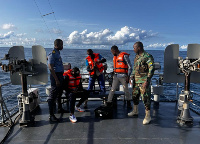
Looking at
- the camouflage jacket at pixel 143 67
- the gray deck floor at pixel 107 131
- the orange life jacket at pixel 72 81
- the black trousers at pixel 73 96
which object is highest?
the camouflage jacket at pixel 143 67

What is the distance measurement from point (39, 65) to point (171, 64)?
11.5 ft

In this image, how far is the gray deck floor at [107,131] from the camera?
335 cm

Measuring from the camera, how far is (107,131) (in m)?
3.76

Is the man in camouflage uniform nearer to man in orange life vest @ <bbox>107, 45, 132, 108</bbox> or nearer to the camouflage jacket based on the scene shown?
the camouflage jacket

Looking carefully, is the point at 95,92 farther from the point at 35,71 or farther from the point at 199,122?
the point at 199,122

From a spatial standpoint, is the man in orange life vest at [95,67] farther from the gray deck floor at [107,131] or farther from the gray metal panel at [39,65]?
the gray metal panel at [39,65]

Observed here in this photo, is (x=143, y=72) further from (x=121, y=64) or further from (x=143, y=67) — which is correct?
(x=121, y=64)

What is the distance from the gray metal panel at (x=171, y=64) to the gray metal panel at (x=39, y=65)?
126 inches

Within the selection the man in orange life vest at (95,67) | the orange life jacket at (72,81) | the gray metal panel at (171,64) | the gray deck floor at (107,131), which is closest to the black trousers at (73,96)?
the orange life jacket at (72,81)

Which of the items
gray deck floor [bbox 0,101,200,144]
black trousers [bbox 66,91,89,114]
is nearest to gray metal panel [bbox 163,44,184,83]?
gray deck floor [bbox 0,101,200,144]

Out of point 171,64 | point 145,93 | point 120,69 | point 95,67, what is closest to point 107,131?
point 145,93

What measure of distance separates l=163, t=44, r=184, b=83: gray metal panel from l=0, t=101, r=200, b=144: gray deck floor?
112 cm

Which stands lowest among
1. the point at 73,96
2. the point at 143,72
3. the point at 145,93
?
the point at 73,96

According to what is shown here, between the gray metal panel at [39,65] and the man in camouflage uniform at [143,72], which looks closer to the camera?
the man in camouflage uniform at [143,72]
